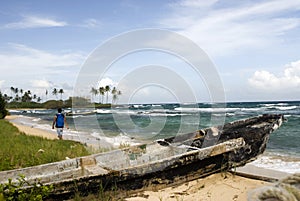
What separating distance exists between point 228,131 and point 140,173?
3.88 meters

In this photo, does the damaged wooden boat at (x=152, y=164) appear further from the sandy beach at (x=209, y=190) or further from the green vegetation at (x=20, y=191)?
the green vegetation at (x=20, y=191)

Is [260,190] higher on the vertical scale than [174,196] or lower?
higher

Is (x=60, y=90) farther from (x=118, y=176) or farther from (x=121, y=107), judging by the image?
(x=118, y=176)

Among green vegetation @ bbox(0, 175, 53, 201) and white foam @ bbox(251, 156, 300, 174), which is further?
white foam @ bbox(251, 156, 300, 174)

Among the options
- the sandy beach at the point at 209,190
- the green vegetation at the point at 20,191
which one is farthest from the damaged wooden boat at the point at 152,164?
the green vegetation at the point at 20,191

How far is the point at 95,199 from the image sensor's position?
511 centimetres

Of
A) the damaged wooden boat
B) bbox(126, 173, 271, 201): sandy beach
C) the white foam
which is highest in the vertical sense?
the damaged wooden boat

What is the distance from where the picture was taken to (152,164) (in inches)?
229

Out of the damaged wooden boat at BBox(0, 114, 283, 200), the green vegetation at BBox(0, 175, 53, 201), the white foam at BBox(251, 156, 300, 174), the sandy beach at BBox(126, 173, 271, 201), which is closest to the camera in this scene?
the green vegetation at BBox(0, 175, 53, 201)

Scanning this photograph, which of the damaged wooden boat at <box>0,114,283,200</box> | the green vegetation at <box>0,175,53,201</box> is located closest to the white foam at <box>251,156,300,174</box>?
the damaged wooden boat at <box>0,114,283,200</box>

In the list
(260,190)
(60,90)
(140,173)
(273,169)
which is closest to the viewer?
(260,190)

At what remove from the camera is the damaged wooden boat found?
523 centimetres

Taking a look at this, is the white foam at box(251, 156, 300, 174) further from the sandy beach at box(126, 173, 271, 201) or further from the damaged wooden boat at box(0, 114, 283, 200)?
the sandy beach at box(126, 173, 271, 201)

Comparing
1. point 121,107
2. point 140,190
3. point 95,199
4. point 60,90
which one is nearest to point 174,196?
point 140,190
